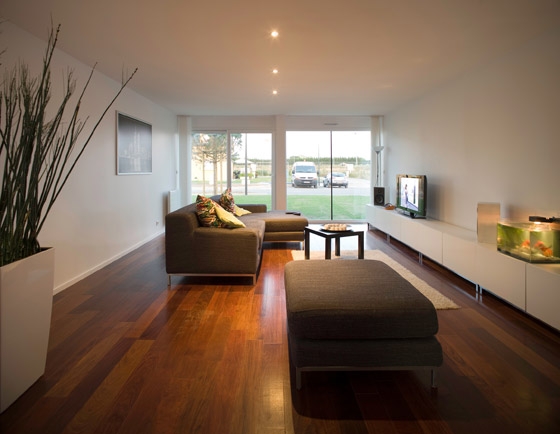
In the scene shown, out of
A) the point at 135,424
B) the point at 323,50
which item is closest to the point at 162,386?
the point at 135,424

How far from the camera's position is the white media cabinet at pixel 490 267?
9.39 ft

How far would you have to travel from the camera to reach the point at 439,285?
13.5ft

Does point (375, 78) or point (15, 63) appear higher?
point (375, 78)

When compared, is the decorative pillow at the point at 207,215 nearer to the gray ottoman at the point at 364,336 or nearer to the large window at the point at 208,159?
the gray ottoman at the point at 364,336

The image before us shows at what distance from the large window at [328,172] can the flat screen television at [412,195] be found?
7.26 ft

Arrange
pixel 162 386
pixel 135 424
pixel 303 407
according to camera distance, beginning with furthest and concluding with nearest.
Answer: pixel 162 386
pixel 303 407
pixel 135 424

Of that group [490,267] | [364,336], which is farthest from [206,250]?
[490,267]

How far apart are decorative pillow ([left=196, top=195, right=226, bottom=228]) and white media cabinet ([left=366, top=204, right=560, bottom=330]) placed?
254cm

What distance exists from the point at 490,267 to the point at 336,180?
18.4 ft

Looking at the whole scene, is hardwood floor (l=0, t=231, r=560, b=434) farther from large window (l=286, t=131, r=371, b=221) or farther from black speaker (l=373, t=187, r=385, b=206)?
large window (l=286, t=131, r=371, b=221)

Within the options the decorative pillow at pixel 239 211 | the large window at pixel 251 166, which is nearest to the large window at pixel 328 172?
the large window at pixel 251 166

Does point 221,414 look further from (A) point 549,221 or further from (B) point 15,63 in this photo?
(B) point 15,63

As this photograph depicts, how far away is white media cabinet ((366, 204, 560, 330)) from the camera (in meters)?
2.86

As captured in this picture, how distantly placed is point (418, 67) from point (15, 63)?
159 inches
